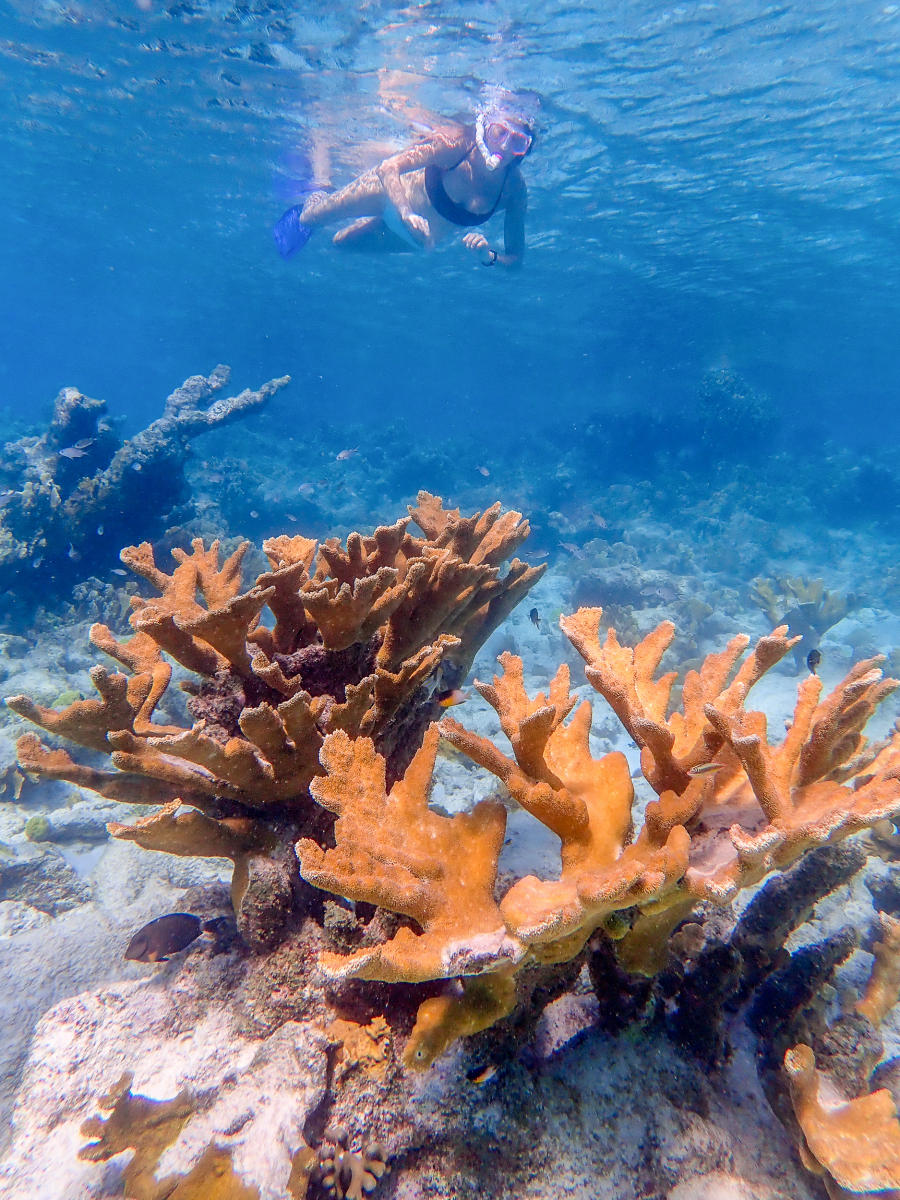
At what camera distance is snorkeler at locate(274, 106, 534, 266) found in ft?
27.5

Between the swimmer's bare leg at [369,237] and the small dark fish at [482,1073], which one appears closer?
the small dark fish at [482,1073]

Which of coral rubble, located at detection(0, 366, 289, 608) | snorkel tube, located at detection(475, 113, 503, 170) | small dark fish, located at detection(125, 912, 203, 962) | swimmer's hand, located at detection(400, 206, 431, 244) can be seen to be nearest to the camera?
small dark fish, located at detection(125, 912, 203, 962)

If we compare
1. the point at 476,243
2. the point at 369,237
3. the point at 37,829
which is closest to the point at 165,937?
the point at 37,829

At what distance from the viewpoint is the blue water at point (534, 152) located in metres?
14.7

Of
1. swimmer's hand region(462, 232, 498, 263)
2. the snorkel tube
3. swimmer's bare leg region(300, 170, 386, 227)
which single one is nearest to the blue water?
swimmer's bare leg region(300, 170, 386, 227)

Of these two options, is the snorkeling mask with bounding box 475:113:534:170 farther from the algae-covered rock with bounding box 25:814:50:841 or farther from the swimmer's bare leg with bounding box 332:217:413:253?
the algae-covered rock with bounding box 25:814:50:841

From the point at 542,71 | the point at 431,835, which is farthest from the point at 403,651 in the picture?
the point at 542,71

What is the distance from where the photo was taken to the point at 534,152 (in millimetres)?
19250

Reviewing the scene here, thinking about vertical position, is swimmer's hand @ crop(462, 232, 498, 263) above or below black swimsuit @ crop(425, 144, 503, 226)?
below

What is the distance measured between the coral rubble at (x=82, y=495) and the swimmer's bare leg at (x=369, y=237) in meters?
4.70

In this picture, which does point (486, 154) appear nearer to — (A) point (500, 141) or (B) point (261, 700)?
(A) point (500, 141)

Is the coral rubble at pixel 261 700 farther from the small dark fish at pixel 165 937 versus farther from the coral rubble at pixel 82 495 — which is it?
the coral rubble at pixel 82 495

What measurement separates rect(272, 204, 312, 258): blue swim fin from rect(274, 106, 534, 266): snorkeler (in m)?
0.09

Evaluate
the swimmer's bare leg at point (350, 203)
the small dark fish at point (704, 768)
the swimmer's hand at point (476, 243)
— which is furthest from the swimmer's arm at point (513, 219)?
the small dark fish at point (704, 768)
